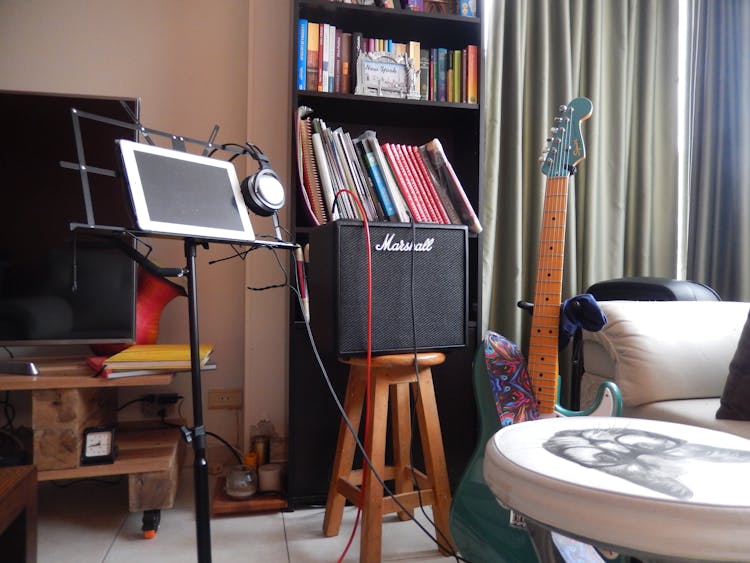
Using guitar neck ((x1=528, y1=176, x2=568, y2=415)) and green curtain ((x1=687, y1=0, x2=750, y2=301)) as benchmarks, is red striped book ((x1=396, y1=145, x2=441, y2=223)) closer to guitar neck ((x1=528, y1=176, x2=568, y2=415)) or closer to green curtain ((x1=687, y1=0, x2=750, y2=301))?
guitar neck ((x1=528, y1=176, x2=568, y2=415))

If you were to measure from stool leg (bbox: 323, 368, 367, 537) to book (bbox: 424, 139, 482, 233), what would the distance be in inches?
22.1

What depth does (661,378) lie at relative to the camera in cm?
121

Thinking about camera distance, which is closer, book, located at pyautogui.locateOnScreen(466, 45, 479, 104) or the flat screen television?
the flat screen television

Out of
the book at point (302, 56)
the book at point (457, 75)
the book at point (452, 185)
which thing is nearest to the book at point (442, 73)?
the book at point (457, 75)

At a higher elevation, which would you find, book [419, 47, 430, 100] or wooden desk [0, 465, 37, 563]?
book [419, 47, 430, 100]

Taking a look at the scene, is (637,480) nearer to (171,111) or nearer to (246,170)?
(246,170)

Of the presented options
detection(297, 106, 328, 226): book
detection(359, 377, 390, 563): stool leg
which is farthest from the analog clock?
detection(297, 106, 328, 226): book

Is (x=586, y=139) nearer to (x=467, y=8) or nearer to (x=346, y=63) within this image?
(x=467, y=8)

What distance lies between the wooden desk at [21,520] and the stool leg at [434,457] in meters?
0.81

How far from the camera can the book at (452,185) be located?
1.49 meters

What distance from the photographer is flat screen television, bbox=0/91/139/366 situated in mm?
1415

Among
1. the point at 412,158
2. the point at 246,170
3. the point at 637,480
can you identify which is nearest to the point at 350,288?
the point at 412,158

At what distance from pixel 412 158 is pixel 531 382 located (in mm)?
736

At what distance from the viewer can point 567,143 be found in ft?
4.14
